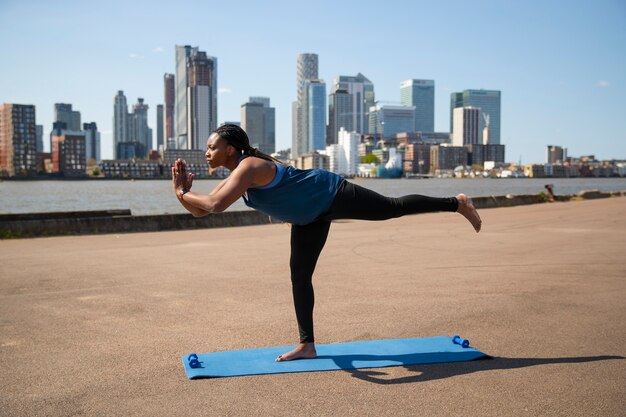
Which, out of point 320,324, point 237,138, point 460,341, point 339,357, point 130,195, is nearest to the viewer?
point 237,138

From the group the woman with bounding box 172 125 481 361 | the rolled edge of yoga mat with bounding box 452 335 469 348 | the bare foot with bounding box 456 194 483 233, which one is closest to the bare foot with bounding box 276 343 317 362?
the woman with bounding box 172 125 481 361

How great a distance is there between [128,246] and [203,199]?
9.02m

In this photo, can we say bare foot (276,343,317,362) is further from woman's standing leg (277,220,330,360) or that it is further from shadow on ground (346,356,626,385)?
shadow on ground (346,356,626,385)

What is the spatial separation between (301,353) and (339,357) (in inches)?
11.7

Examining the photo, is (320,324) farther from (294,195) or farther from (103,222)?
(103,222)

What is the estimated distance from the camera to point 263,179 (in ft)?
15.0

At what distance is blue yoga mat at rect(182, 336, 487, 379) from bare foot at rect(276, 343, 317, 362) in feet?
0.15

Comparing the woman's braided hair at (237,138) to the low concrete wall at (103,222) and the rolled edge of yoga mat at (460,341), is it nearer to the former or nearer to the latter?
the rolled edge of yoga mat at (460,341)

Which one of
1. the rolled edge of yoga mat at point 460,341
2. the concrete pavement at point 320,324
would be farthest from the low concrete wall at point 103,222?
the rolled edge of yoga mat at point 460,341

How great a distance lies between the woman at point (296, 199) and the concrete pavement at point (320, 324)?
82 cm

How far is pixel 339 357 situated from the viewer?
4.89 m

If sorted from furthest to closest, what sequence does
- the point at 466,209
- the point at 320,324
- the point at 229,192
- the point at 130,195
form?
the point at 130,195, the point at 320,324, the point at 466,209, the point at 229,192

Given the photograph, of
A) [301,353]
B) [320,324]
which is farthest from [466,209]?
[301,353]

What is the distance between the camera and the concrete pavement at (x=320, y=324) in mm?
3951
